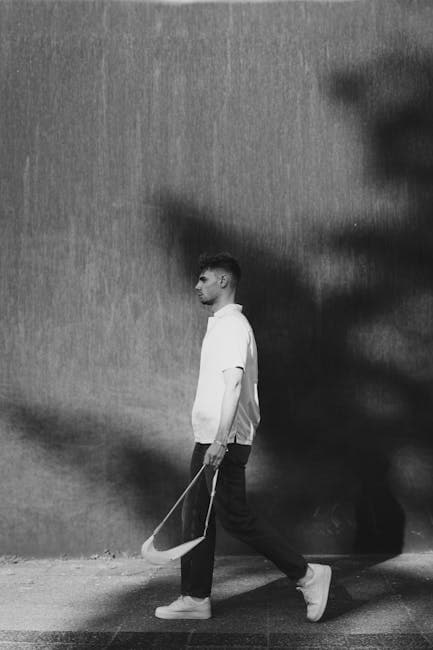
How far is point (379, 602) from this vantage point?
208 inches

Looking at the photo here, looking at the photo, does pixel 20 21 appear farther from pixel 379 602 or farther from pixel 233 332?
pixel 379 602

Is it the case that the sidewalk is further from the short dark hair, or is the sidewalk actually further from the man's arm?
the short dark hair

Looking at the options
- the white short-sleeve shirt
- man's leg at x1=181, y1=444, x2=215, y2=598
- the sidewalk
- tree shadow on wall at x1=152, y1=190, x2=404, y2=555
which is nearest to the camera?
the sidewalk

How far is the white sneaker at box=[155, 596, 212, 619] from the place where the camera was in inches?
197

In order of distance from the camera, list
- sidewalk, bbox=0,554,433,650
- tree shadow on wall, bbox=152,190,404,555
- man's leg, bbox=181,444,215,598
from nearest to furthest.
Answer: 1. sidewalk, bbox=0,554,433,650
2. man's leg, bbox=181,444,215,598
3. tree shadow on wall, bbox=152,190,404,555

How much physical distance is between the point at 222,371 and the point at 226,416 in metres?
0.24

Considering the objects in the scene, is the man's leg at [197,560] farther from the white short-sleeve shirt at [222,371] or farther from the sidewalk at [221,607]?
the white short-sleeve shirt at [222,371]

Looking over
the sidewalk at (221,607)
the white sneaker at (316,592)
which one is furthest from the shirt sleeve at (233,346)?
the sidewalk at (221,607)

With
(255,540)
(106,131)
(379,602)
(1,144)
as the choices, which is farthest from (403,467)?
(1,144)

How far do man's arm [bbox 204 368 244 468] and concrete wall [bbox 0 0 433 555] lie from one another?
1.61 m

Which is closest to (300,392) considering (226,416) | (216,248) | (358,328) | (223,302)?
(358,328)

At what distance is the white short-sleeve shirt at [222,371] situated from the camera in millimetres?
4809

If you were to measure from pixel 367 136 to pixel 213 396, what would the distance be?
7.58 ft

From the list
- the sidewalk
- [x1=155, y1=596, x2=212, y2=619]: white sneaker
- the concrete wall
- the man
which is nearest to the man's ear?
the man
